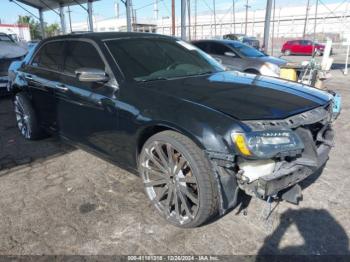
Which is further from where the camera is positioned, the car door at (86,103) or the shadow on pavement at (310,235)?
the car door at (86,103)

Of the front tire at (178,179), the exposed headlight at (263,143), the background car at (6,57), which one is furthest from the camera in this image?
the background car at (6,57)

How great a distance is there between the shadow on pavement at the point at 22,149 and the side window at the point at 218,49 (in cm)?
657

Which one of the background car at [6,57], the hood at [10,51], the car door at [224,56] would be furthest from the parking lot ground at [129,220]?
the car door at [224,56]

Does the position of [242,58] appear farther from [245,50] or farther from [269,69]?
[269,69]

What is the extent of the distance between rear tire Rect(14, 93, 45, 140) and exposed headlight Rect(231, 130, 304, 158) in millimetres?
3475

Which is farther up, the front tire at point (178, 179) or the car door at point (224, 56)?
the car door at point (224, 56)

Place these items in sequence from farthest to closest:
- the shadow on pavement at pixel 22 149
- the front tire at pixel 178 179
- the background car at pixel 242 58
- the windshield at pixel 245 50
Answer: the windshield at pixel 245 50
the background car at pixel 242 58
the shadow on pavement at pixel 22 149
the front tire at pixel 178 179

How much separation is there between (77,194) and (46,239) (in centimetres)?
78

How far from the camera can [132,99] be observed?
119 inches

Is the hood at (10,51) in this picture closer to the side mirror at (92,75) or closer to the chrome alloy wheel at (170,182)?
the side mirror at (92,75)

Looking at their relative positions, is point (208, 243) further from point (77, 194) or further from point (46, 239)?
point (77, 194)

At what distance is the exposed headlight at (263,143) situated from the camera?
236 cm

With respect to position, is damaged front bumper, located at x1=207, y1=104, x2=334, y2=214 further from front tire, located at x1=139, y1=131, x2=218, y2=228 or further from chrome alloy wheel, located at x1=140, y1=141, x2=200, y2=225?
chrome alloy wheel, located at x1=140, y1=141, x2=200, y2=225

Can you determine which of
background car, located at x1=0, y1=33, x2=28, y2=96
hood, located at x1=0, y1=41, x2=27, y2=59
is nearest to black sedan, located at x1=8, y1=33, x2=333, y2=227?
background car, located at x1=0, y1=33, x2=28, y2=96
